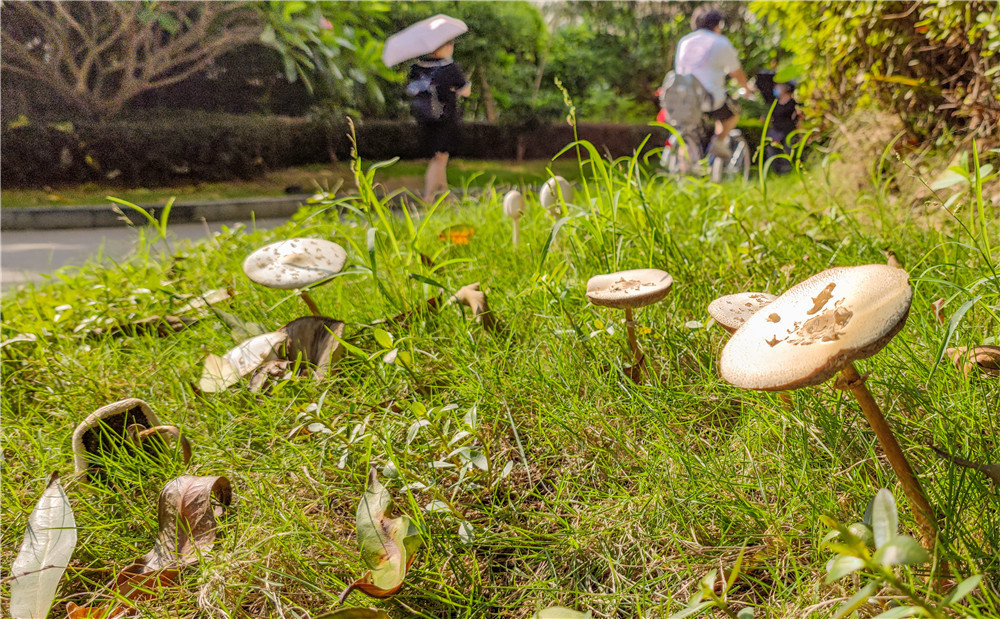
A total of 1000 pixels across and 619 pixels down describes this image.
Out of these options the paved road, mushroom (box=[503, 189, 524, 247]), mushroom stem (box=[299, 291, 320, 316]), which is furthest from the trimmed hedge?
mushroom stem (box=[299, 291, 320, 316])

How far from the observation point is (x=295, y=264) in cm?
188

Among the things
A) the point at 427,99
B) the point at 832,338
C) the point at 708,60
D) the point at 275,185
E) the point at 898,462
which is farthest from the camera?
the point at 275,185

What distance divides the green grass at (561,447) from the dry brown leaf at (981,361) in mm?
34

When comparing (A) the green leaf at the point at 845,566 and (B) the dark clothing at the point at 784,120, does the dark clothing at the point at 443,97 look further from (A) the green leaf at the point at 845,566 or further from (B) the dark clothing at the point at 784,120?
(A) the green leaf at the point at 845,566

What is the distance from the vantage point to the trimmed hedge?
8602 mm

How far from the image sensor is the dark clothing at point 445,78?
6.07 metres

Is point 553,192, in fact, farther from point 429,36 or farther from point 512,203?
point 429,36

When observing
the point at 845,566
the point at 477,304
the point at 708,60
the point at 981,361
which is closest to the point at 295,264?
the point at 477,304

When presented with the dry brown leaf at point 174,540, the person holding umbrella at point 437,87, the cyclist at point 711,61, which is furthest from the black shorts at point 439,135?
the dry brown leaf at point 174,540

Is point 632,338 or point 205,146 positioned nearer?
point 632,338

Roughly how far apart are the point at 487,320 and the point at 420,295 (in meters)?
0.29

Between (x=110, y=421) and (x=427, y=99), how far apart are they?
528 centimetres

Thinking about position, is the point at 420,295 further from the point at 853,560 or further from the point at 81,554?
the point at 853,560

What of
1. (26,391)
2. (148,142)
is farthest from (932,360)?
(148,142)
